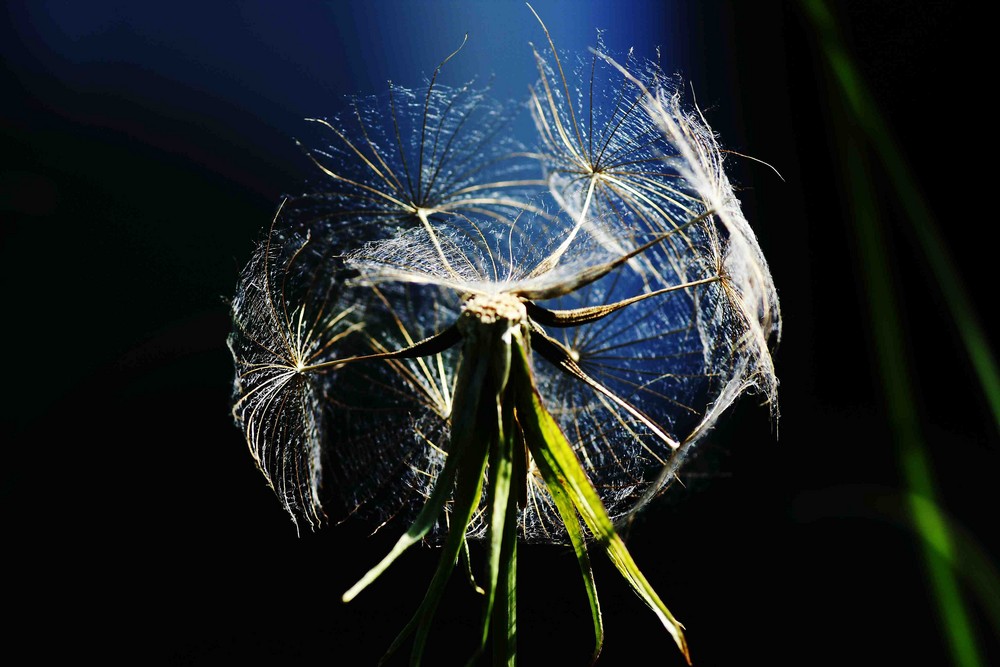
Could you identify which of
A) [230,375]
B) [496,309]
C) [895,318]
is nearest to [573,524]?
[496,309]

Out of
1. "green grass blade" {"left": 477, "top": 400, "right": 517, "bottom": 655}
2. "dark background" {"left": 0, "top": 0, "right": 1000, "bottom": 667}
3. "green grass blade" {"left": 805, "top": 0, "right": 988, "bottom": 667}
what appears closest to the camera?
"green grass blade" {"left": 805, "top": 0, "right": 988, "bottom": 667}

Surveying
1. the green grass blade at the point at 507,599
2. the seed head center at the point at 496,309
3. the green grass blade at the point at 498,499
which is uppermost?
the seed head center at the point at 496,309

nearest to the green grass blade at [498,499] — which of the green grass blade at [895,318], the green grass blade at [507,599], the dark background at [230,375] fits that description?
the green grass blade at [507,599]

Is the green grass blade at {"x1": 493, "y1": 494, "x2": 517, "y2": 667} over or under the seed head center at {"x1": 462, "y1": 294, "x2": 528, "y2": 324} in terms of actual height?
under

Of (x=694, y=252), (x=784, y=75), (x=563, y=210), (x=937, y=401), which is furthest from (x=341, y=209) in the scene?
(x=937, y=401)

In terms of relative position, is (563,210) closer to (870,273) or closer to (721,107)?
(721,107)

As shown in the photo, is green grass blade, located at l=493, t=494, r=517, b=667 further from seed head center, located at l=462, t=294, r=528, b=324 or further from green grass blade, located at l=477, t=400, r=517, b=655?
seed head center, located at l=462, t=294, r=528, b=324

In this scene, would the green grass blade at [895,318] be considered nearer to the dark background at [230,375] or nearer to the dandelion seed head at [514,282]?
the dandelion seed head at [514,282]

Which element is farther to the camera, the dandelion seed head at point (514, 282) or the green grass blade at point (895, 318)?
the dandelion seed head at point (514, 282)

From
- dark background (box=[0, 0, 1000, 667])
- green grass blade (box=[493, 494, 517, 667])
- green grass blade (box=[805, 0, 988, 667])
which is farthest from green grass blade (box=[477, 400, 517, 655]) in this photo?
dark background (box=[0, 0, 1000, 667])
